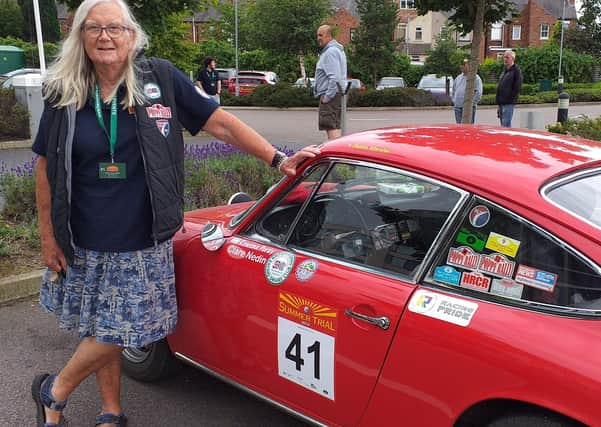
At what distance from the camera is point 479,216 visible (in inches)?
87.2

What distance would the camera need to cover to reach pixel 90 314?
282 centimetres

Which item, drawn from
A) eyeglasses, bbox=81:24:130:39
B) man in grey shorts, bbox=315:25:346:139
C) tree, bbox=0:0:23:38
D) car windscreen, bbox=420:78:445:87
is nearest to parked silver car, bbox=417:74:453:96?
car windscreen, bbox=420:78:445:87

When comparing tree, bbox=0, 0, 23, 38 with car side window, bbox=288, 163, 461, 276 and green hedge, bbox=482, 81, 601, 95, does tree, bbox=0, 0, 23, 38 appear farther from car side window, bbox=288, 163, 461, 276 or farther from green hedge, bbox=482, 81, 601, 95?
car side window, bbox=288, 163, 461, 276

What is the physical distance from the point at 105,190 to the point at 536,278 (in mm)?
1735

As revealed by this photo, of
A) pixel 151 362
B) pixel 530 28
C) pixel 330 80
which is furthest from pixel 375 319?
pixel 530 28

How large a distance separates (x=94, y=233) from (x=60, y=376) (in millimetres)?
783

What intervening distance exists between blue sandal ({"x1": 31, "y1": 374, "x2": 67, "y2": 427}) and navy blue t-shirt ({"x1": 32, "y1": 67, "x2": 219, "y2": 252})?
2.59ft

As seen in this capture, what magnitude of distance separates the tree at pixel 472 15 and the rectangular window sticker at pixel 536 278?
8999 millimetres

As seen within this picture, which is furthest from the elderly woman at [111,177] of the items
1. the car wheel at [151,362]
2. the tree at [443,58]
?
the tree at [443,58]

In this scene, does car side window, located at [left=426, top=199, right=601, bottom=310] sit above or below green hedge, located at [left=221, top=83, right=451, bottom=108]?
above

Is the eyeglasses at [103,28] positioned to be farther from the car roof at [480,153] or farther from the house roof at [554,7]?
the house roof at [554,7]

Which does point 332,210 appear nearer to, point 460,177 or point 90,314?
point 460,177

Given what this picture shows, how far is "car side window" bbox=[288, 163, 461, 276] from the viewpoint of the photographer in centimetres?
241

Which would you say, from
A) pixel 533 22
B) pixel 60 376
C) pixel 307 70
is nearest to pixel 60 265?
pixel 60 376
